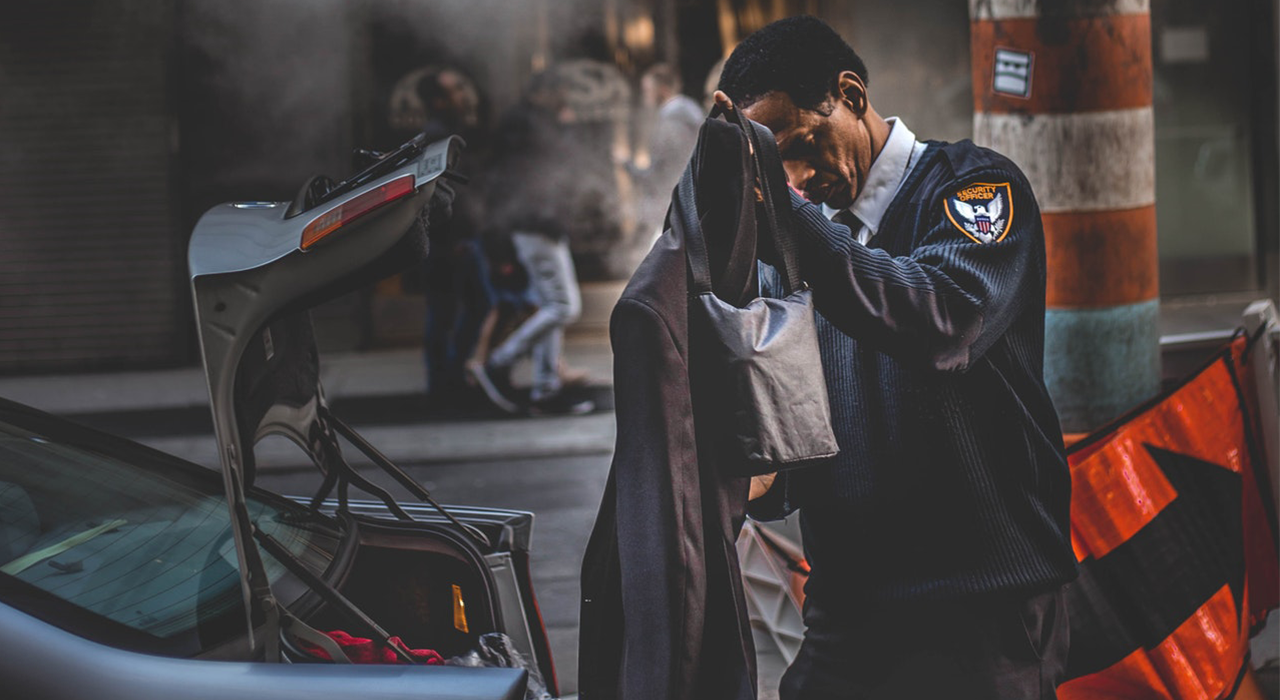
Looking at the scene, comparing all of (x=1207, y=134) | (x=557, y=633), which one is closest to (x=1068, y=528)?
(x=557, y=633)

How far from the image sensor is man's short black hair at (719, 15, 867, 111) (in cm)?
219

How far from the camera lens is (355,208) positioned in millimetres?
1862

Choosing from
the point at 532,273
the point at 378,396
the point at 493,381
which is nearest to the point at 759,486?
the point at 532,273

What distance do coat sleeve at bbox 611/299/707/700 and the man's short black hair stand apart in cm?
55

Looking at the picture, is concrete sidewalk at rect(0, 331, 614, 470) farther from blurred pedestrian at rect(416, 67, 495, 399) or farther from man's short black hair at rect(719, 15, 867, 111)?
man's short black hair at rect(719, 15, 867, 111)

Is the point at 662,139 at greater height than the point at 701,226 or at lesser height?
greater

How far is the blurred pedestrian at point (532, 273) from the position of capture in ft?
27.0

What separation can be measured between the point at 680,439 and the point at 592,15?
896 cm

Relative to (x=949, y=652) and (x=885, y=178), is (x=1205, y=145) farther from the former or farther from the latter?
(x=949, y=652)

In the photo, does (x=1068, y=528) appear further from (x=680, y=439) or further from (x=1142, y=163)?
(x=1142, y=163)

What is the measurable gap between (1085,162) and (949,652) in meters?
1.47

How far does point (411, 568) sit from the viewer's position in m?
2.57

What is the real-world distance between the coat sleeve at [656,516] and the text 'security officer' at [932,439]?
1.48 ft

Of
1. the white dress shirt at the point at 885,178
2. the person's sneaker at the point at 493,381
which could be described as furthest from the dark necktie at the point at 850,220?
the person's sneaker at the point at 493,381
